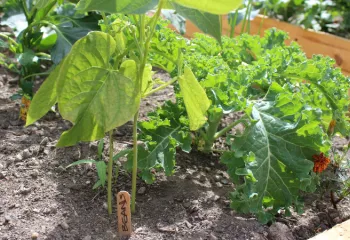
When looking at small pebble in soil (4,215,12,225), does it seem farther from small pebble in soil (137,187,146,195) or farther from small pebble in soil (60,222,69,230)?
small pebble in soil (137,187,146,195)

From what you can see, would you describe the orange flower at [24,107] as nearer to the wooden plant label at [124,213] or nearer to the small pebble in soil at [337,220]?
the wooden plant label at [124,213]

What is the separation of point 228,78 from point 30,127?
92cm

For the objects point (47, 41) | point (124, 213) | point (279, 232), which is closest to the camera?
point (124, 213)

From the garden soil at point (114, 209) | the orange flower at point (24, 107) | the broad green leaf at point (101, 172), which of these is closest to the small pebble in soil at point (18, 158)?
the garden soil at point (114, 209)

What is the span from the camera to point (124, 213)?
1689 mm

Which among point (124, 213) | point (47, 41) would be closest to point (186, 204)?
point (124, 213)

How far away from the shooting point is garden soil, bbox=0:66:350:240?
1.79 meters

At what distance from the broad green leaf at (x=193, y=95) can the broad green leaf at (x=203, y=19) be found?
158 millimetres

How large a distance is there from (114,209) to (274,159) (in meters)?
0.58

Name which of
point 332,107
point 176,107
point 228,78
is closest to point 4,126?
point 176,107

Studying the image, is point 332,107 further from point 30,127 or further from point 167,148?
point 30,127

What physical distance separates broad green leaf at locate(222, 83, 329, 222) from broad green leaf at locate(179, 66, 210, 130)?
31 cm

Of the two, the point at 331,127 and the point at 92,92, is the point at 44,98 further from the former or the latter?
the point at 331,127

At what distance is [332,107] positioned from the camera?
2.17m
